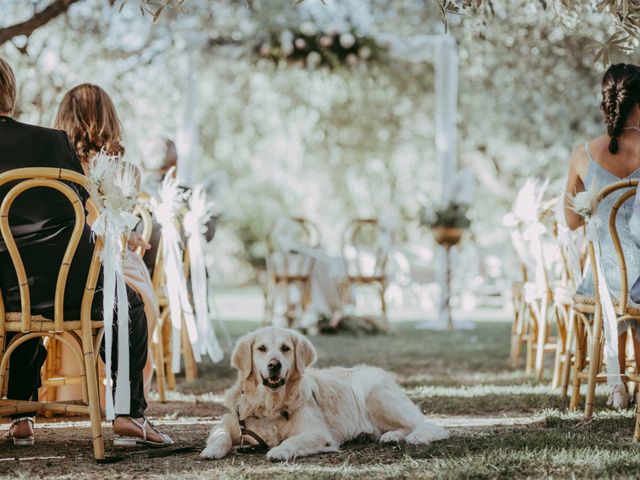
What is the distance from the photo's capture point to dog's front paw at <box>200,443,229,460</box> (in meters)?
3.11

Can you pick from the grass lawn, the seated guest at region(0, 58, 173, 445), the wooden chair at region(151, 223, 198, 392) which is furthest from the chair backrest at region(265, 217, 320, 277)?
the seated guest at region(0, 58, 173, 445)

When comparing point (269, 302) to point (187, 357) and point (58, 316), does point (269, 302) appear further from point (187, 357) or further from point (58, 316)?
point (58, 316)

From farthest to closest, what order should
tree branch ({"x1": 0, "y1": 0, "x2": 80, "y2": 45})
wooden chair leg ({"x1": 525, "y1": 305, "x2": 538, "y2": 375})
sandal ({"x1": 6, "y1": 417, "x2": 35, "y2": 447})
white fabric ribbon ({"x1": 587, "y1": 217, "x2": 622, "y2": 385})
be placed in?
wooden chair leg ({"x1": 525, "y1": 305, "x2": 538, "y2": 375}) → tree branch ({"x1": 0, "y1": 0, "x2": 80, "y2": 45}) → white fabric ribbon ({"x1": 587, "y1": 217, "x2": 622, "y2": 385}) → sandal ({"x1": 6, "y1": 417, "x2": 35, "y2": 447})

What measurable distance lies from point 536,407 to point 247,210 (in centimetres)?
1636

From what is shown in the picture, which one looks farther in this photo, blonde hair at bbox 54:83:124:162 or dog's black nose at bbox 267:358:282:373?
blonde hair at bbox 54:83:124:162

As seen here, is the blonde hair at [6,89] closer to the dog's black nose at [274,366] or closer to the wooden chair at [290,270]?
the dog's black nose at [274,366]

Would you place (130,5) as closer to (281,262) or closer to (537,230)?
(281,262)

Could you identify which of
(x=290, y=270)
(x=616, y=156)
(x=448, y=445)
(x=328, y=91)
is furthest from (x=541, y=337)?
(x=328, y=91)

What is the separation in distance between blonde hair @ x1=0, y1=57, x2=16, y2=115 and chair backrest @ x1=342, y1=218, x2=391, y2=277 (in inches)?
241

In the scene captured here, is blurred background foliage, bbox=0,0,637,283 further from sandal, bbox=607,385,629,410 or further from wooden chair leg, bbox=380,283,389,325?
sandal, bbox=607,385,629,410

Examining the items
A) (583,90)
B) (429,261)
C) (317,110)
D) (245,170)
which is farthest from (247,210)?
(583,90)

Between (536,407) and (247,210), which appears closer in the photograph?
(536,407)

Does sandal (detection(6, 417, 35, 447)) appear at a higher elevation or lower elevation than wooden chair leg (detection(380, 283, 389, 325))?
lower

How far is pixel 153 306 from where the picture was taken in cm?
388
